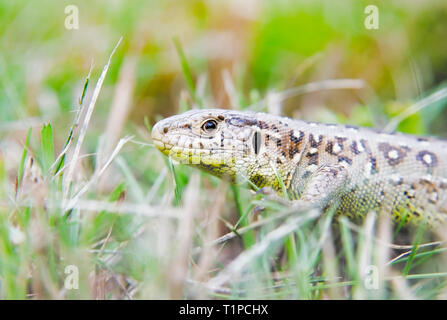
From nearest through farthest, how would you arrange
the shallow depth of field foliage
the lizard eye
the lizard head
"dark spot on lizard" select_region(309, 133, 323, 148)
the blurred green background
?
1. the shallow depth of field foliage
2. the lizard head
3. the lizard eye
4. "dark spot on lizard" select_region(309, 133, 323, 148)
5. the blurred green background

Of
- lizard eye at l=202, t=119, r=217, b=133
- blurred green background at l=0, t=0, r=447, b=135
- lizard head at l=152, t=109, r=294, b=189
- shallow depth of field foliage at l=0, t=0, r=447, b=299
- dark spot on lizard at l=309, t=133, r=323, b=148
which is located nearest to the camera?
shallow depth of field foliage at l=0, t=0, r=447, b=299

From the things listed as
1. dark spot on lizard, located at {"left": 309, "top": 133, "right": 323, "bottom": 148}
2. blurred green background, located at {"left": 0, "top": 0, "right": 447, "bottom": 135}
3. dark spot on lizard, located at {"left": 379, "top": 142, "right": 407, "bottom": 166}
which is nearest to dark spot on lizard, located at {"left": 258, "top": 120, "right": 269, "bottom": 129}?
dark spot on lizard, located at {"left": 309, "top": 133, "right": 323, "bottom": 148}

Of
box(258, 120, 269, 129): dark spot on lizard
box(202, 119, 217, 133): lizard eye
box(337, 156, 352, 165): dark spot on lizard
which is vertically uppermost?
box(258, 120, 269, 129): dark spot on lizard

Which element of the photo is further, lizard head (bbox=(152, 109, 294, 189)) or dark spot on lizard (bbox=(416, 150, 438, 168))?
dark spot on lizard (bbox=(416, 150, 438, 168))

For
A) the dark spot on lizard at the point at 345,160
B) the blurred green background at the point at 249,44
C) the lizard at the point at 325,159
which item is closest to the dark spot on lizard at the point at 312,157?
the lizard at the point at 325,159

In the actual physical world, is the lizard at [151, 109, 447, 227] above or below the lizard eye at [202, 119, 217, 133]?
below

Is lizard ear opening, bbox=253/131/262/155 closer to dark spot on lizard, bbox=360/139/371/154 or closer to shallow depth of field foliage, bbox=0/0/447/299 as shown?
shallow depth of field foliage, bbox=0/0/447/299
